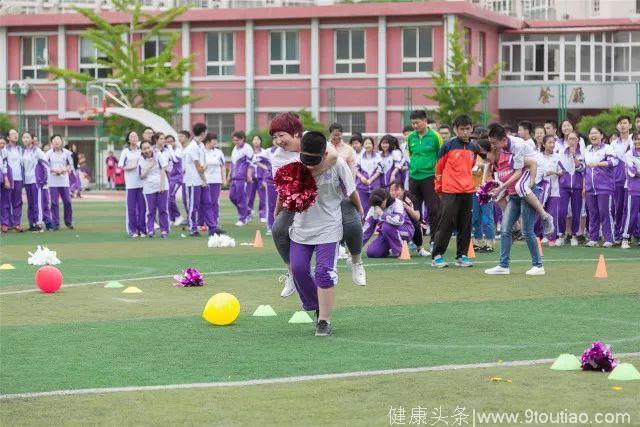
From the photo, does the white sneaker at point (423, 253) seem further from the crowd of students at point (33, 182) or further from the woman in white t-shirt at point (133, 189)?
the crowd of students at point (33, 182)

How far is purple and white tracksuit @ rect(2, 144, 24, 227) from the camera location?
2585 centimetres

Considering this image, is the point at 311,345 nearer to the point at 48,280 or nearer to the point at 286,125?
the point at 286,125

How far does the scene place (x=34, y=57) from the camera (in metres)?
63.6

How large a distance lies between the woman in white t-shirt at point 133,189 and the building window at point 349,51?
3653 centimetres

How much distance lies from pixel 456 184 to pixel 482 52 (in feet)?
156

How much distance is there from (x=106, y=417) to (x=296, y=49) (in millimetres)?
53844

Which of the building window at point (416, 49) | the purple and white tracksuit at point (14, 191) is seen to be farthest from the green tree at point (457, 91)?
the purple and white tracksuit at point (14, 191)

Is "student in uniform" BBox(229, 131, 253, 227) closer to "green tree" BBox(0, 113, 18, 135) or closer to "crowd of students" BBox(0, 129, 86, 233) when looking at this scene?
"crowd of students" BBox(0, 129, 86, 233)

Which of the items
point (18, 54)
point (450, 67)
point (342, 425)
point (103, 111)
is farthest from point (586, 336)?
point (18, 54)

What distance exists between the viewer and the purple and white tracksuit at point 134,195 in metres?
23.7

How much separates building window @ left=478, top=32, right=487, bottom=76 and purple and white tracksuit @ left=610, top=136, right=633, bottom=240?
134 ft

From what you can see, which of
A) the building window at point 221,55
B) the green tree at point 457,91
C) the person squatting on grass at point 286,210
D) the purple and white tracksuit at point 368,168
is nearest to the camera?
the person squatting on grass at point 286,210

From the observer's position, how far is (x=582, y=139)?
2206cm

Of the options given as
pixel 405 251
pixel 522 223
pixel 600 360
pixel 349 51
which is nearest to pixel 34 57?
pixel 349 51
